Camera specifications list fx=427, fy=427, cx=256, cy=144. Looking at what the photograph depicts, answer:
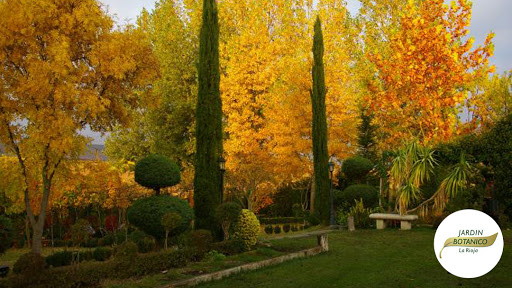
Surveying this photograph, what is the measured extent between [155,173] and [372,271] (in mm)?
7422

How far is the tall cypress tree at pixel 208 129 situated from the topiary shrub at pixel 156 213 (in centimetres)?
44

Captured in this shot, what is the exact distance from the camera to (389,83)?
21.6m

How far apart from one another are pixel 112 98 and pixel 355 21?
75.8 feet

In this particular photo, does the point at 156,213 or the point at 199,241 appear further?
the point at 156,213

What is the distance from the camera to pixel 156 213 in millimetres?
12875

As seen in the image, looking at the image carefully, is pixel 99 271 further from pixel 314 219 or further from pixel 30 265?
pixel 314 219

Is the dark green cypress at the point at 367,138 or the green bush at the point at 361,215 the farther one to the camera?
Answer: the dark green cypress at the point at 367,138

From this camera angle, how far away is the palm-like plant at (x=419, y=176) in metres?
15.9

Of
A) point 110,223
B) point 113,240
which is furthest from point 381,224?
point 110,223

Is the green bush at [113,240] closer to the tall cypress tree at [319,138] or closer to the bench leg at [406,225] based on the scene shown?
the tall cypress tree at [319,138]

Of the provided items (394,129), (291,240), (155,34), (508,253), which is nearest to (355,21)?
(394,129)

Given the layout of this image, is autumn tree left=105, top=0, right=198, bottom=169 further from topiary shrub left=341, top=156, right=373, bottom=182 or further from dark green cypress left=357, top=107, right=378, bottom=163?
dark green cypress left=357, top=107, right=378, bottom=163

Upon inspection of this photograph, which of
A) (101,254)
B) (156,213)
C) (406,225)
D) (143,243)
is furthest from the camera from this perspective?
(406,225)

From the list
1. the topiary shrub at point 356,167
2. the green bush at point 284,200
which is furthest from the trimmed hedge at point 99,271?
the green bush at point 284,200
